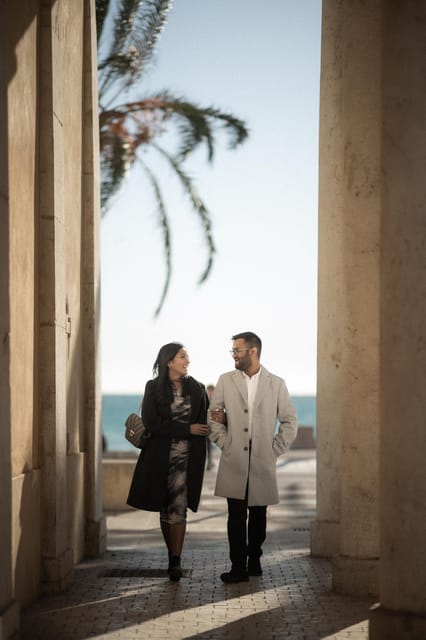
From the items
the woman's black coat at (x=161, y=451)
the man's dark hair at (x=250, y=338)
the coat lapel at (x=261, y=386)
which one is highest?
the man's dark hair at (x=250, y=338)

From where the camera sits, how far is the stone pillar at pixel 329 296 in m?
11.7

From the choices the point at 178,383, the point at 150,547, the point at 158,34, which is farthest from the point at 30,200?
the point at 158,34

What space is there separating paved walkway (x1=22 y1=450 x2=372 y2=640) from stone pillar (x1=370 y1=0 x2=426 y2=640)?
0.88 meters

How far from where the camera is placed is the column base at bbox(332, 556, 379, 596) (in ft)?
29.4

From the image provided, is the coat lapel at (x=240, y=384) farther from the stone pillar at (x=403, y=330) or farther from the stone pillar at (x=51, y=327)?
the stone pillar at (x=403, y=330)

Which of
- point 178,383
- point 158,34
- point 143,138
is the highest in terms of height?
point 158,34

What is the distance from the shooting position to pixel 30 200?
8.97m

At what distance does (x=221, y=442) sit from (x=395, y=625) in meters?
3.62

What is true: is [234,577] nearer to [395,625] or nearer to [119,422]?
[395,625]

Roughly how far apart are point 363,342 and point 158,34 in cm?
1373

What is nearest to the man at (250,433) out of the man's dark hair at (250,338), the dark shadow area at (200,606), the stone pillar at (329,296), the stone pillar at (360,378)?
the man's dark hair at (250,338)

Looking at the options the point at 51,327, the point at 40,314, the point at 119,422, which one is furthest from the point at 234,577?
the point at 119,422

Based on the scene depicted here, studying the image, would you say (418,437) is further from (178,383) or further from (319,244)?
(319,244)

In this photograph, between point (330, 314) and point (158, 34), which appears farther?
point (158, 34)
